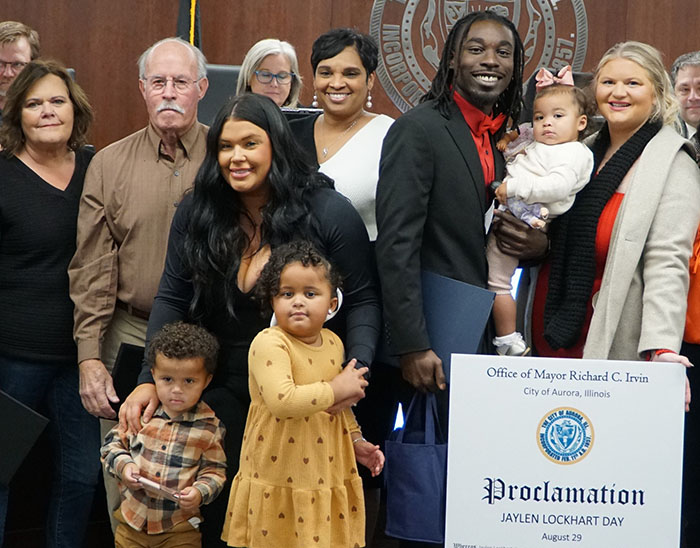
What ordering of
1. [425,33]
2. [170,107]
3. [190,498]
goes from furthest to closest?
1. [425,33]
2. [170,107]
3. [190,498]

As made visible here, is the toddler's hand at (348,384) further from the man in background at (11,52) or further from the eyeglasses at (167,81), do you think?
the man in background at (11,52)

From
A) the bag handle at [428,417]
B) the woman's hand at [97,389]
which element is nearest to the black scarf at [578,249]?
the bag handle at [428,417]

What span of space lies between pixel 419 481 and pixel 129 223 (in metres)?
1.22

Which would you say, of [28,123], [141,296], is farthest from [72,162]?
[141,296]

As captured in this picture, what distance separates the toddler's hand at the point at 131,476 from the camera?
271cm

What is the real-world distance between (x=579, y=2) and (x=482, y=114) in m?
3.79

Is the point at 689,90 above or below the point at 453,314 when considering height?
above

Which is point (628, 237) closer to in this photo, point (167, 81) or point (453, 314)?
point (453, 314)

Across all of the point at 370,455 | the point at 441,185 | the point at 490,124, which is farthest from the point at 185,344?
the point at 490,124

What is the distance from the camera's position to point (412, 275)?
2797 millimetres

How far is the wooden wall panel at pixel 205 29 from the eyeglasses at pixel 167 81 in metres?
2.97

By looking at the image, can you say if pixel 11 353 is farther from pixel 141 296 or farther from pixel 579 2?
pixel 579 2

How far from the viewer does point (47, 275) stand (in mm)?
3242

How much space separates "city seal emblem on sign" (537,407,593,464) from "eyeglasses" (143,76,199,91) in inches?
62.3
